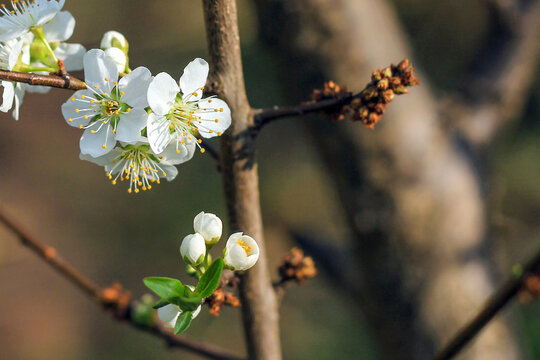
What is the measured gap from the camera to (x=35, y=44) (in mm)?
702

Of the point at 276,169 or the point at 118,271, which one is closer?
the point at 118,271

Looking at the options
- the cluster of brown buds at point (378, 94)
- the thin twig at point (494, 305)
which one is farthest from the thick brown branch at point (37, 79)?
the thin twig at point (494, 305)

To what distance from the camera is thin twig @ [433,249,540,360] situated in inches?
21.7

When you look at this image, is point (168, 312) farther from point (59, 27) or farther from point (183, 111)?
point (59, 27)

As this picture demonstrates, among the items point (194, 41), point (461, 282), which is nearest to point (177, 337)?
point (461, 282)

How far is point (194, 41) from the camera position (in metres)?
3.36

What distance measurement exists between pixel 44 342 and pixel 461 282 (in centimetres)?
242

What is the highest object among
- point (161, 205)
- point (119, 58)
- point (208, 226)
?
point (119, 58)

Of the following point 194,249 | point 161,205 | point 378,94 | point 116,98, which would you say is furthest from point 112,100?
point 161,205

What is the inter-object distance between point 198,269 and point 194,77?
0.77ft

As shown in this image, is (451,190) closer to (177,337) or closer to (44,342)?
(177,337)

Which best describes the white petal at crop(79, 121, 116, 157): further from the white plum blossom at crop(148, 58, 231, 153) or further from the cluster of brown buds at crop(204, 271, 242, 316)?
the cluster of brown buds at crop(204, 271, 242, 316)

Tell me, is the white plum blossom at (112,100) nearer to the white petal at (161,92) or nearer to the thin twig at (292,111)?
the white petal at (161,92)

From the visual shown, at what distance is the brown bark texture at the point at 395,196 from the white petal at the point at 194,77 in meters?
0.61
